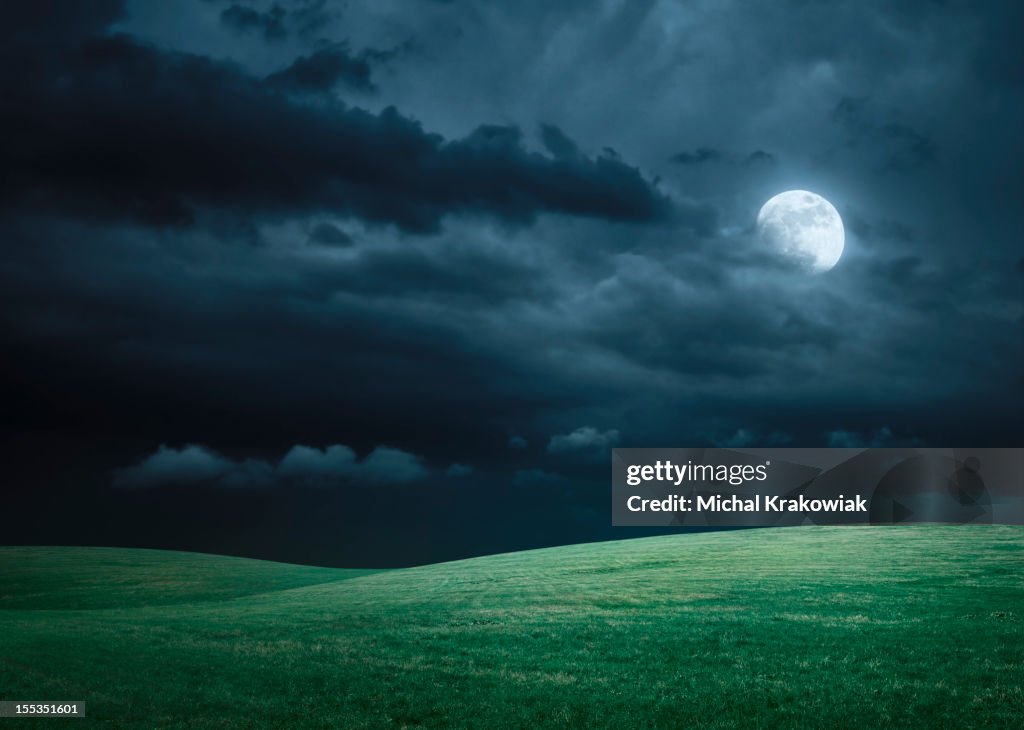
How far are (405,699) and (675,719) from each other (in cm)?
847

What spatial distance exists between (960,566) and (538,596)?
26736 mm

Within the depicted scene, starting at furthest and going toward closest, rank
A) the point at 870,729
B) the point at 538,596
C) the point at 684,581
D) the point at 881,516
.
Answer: the point at 881,516, the point at 684,581, the point at 538,596, the point at 870,729

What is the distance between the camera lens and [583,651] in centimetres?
2784

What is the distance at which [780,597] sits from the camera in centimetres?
3703

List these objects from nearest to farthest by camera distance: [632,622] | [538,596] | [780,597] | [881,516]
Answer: [632,622] → [780,597] → [538,596] → [881,516]

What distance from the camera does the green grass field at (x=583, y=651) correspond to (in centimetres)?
2159

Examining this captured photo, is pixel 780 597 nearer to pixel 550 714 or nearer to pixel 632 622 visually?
pixel 632 622

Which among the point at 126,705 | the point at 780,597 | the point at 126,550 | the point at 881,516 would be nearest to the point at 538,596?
the point at 780,597

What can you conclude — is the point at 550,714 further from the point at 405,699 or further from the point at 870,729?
the point at 870,729

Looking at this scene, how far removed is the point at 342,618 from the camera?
37.3 m

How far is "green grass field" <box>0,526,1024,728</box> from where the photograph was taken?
2159 cm

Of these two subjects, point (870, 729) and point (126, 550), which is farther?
point (126, 550)

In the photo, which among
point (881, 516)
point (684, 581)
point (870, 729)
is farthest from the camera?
point (881, 516)

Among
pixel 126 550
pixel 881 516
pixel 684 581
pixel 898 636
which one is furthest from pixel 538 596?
pixel 126 550
